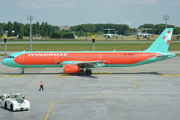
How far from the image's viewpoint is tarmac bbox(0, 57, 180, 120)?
67.5 feet

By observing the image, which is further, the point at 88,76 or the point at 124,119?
the point at 88,76

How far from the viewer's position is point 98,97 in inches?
1043

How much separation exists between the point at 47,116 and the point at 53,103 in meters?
3.98

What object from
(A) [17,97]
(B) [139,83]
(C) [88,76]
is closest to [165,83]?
(B) [139,83]

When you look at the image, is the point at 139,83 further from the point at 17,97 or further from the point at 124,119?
the point at 17,97

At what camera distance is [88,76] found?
130 ft

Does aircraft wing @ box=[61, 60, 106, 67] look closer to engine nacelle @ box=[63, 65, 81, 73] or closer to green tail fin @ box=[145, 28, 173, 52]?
engine nacelle @ box=[63, 65, 81, 73]

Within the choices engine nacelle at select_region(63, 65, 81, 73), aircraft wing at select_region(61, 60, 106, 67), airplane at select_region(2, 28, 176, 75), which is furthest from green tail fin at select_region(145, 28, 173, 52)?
engine nacelle at select_region(63, 65, 81, 73)

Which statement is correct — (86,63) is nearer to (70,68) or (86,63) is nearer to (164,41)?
(70,68)

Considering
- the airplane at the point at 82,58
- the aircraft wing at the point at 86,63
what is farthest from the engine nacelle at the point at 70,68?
the airplane at the point at 82,58

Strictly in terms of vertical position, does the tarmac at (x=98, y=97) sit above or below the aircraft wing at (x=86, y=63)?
below

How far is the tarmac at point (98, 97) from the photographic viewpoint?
67.5 feet

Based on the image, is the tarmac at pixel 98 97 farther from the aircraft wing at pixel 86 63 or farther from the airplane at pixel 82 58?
the airplane at pixel 82 58

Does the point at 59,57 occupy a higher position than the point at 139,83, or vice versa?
the point at 59,57
